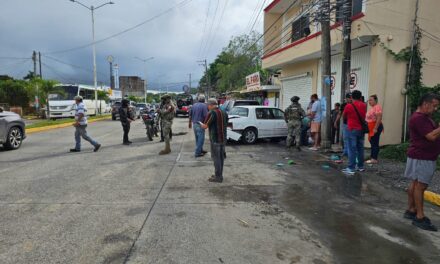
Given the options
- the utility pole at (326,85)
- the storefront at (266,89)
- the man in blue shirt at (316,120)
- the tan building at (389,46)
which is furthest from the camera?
the storefront at (266,89)

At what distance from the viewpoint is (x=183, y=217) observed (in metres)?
4.95

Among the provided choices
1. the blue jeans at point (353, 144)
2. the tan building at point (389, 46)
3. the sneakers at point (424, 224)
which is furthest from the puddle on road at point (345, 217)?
the tan building at point (389, 46)

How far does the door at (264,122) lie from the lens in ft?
44.0

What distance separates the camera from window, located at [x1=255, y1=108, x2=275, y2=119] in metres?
13.4

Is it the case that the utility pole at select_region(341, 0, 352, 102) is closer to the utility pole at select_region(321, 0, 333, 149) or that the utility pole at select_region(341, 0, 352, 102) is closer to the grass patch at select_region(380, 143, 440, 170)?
the utility pole at select_region(321, 0, 333, 149)

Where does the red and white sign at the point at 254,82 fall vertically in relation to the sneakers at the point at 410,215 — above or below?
above

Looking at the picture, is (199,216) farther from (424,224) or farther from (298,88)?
(298,88)

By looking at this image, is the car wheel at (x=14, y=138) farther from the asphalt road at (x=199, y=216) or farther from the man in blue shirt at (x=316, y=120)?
the man in blue shirt at (x=316, y=120)

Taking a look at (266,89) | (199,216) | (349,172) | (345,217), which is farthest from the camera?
(266,89)

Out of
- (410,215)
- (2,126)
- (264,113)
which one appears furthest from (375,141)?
(2,126)

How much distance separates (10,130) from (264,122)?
908cm

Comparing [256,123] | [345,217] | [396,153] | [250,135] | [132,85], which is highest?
[132,85]

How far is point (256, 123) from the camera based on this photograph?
525 inches

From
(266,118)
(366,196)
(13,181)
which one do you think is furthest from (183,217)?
(266,118)
